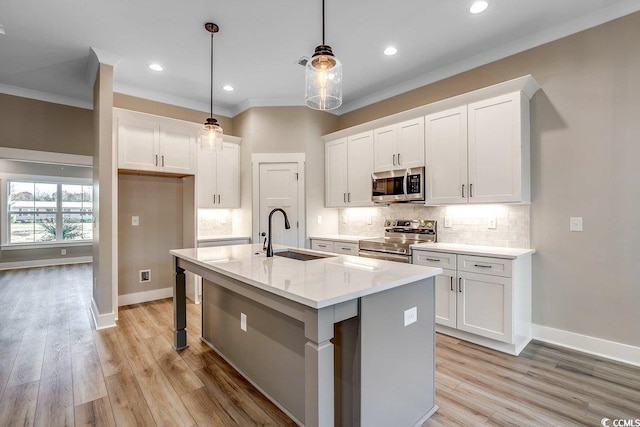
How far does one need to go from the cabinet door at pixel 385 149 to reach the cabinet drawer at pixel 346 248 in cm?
108

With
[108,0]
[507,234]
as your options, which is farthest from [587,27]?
[108,0]

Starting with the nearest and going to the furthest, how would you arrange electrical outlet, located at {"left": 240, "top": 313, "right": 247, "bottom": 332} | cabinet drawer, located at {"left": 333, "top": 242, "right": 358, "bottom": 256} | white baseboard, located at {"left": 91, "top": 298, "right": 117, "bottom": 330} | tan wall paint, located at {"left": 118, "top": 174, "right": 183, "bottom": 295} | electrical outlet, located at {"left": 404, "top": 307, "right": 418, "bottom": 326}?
1. electrical outlet, located at {"left": 404, "top": 307, "right": 418, "bottom": 326}
2. electrical outlet, located at {"left": 240, "top": 313, "right": 247, "bottom": 332}
3. white baseboard, located at {"left": 91, "top": 298, "right": 117, "bottom": 330}
4. cabinet drawer, located at {"left": 333, "top": 242, "right": 358, "bottom": 256}
5. tan wall paint, located at {"left": 118, "top": 174, "right": 183, "bottom": 295}

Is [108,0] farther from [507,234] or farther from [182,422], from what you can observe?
[507,234]

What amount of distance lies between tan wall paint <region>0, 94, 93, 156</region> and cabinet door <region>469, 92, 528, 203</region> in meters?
5.38

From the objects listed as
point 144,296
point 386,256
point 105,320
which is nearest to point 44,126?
point 144,296

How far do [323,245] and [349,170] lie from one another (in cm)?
118

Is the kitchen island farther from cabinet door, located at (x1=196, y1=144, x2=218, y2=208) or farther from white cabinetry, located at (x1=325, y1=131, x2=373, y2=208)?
cabinet door, located at (x1=196, y1=144, x2=218, y2=208)

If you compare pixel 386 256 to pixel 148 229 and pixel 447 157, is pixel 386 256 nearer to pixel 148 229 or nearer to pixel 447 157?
pixel 447 157

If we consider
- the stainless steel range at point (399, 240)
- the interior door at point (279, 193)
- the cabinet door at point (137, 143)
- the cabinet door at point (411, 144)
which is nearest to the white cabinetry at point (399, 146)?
the cabinet door at point (411, 144)

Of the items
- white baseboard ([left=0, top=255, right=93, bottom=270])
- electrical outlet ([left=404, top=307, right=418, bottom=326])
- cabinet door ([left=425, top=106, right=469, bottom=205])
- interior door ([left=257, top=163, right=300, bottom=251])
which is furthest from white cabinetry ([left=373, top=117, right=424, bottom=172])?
white baseboard ([left=0, top=255, right=93, bottom=270])

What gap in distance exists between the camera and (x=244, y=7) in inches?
104

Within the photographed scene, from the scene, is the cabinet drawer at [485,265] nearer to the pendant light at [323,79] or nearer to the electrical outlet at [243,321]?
the pendant light at [323,79]

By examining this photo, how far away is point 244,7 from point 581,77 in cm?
309

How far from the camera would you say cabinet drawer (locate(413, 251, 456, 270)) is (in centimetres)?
309
